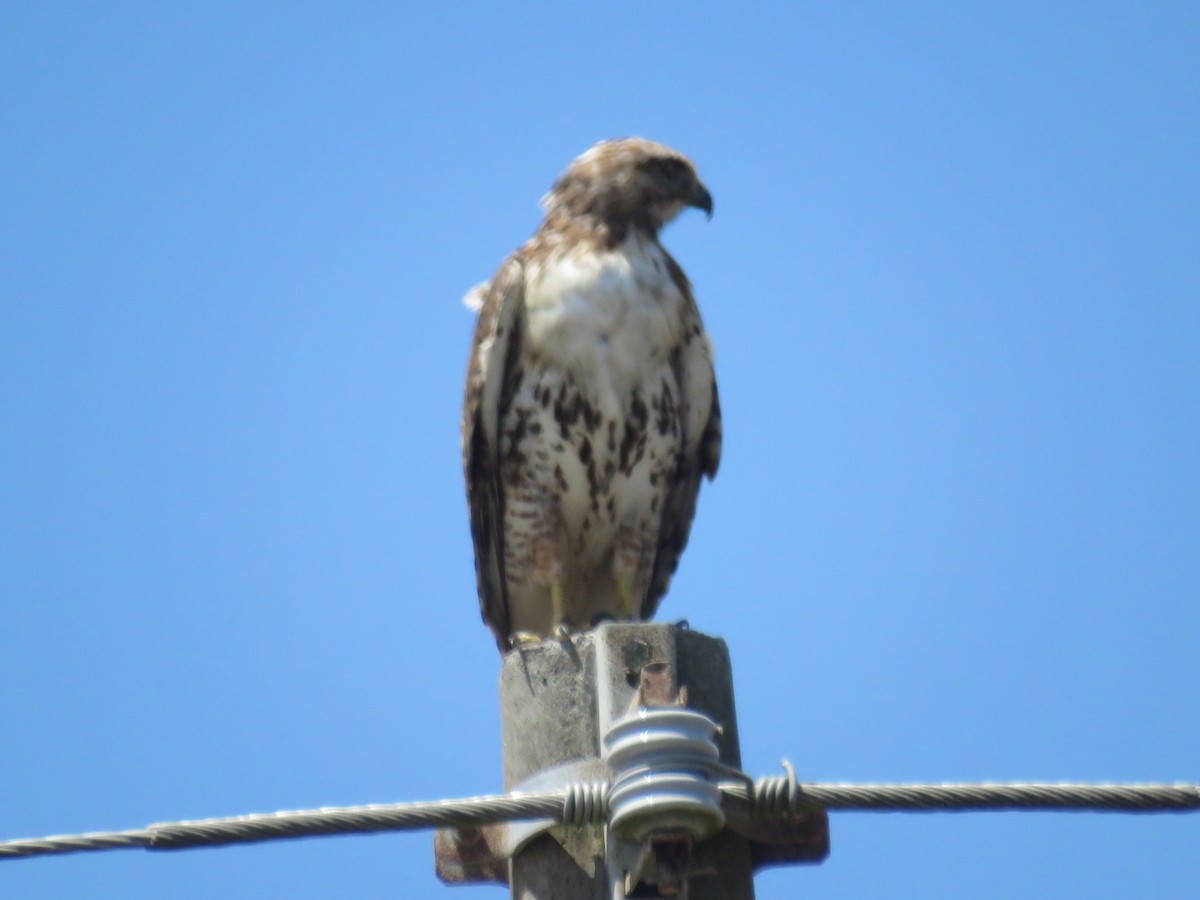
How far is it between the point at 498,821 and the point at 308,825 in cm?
39

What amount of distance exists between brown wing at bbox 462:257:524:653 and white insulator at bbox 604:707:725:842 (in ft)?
11.7

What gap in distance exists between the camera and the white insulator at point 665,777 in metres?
3.62

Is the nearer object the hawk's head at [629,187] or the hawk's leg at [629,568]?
the hawk's leg at [629,568]

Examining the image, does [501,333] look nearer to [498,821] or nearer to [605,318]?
[605,318]

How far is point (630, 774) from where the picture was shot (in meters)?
3.67

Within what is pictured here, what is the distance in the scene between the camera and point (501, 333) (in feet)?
23.6

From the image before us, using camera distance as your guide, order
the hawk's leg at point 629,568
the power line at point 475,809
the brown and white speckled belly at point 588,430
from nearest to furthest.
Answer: the power line at point 475,809
the brown and white speckled belly at point 588,430
the hawk's leg at point 629,568

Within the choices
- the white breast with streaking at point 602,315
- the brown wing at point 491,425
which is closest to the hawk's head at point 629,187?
the white breast with streaking at point 602,315

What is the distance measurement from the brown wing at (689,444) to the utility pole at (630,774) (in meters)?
2.98

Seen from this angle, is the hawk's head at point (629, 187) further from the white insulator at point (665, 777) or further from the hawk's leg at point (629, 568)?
the white insulator at point (665, 777)

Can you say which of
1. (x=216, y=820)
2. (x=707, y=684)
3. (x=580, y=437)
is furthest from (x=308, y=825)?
(x=580, y=437)

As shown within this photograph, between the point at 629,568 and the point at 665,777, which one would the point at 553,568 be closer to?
the point at 629,568

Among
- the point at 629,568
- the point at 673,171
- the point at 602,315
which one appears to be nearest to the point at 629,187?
the point at 673,171

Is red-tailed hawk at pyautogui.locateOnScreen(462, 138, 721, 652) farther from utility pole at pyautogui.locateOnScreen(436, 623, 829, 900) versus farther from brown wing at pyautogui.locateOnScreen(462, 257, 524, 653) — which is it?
utility pole at pyautogui.locateOnScreen(436, 623, 829, 900)
